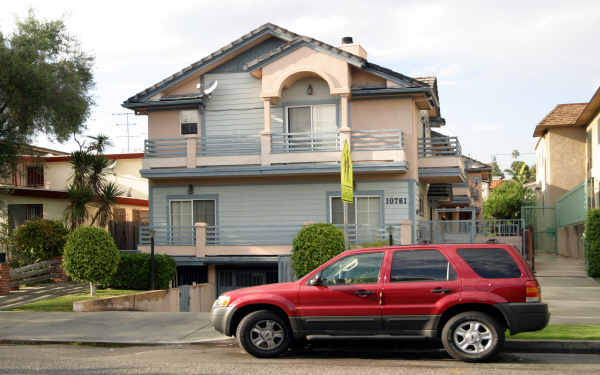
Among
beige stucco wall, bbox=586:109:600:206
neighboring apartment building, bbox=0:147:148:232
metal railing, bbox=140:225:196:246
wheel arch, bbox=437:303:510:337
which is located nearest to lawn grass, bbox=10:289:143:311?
metal railing, bbox=140:225:196:246

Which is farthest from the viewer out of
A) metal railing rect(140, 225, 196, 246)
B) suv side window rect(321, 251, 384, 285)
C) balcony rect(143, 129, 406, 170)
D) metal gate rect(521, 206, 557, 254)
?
metal gate rect(521, 206, 557, 254)

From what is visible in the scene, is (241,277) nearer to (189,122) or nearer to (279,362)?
(189,122)

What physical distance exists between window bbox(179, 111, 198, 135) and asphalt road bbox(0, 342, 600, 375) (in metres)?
15.0

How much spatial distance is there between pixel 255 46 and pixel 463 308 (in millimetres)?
17103

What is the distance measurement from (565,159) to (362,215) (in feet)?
61.5

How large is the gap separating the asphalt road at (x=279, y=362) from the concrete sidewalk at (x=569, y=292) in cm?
393

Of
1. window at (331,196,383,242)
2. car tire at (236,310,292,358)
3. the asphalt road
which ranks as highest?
window at (331,196,383,242)

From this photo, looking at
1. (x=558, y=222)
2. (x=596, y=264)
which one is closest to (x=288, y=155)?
(x=596, y=264)

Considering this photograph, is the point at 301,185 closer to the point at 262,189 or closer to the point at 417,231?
the point at 262,189

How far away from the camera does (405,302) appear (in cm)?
990

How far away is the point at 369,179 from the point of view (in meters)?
23.6

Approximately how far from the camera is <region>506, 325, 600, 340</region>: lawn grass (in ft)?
36.0

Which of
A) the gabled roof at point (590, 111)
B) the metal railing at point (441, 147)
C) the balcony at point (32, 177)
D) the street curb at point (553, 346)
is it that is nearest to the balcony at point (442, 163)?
the metal railing at point (441, 147)

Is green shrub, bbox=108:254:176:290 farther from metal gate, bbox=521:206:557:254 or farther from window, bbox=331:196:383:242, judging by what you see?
metal gate, bbox=521:206:557:254
